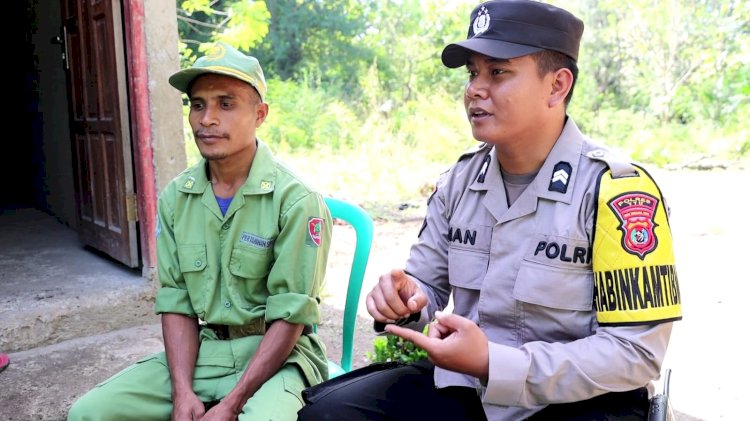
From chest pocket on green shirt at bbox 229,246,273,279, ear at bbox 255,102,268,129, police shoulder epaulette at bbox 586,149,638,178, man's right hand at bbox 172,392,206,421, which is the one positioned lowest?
man's right hand at bbox 172,392,206,421

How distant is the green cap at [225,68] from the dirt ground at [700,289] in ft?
4.49

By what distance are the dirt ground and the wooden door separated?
149 centimetres

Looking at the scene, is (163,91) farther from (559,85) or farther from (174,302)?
(559,85)

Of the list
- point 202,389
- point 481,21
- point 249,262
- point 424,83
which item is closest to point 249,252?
point 249,262

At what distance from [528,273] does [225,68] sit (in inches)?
48.3

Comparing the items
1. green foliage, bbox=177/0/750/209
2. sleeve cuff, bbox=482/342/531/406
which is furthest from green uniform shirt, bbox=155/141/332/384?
green foliage, bbox=177/0/750/209

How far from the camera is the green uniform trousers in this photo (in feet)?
6.27

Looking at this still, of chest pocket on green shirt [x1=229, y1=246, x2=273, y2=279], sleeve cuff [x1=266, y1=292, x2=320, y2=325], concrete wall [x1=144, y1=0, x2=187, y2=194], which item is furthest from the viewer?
concrete wall [x1=144, y1=0, x2=187, y2=194]

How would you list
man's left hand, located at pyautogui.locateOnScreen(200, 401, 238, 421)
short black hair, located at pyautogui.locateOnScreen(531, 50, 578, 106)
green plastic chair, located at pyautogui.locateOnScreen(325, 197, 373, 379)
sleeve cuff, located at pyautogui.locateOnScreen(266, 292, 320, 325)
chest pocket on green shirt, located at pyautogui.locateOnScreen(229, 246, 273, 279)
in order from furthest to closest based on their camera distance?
green plastic chair, located at pyautogui.locateOnScreen(325, 197, 373, 379) < chest pocket on green shirt, located at pyautogui.locateOnScreen(229, 246, 273, 279) < sleeve cuff, located at pyautogui.locateOnScreen(266, 292, 320, 325) < man's left hand, located at pyautogui.locateOnScreen(200, 401, 238, 421) < short black hair, located at pyautogui.locateOnScreen(531, 50, 578, 106)

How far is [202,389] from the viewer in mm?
2119

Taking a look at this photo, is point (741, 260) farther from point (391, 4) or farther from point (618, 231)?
point (391, 4)

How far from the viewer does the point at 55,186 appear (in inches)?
252

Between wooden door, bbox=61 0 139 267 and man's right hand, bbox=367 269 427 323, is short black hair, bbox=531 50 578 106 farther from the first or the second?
wooden door, bbox=61 0 139 267

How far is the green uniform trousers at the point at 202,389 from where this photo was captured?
6.27ft
